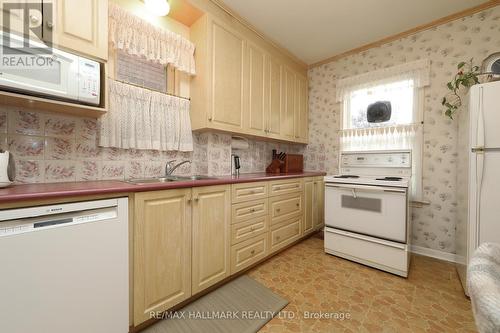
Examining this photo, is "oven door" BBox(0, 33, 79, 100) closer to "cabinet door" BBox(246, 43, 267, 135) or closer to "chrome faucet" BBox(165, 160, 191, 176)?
"chrome faucet" BBox(165, 160, 191, 176)

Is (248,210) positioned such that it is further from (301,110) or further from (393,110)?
(393,110)

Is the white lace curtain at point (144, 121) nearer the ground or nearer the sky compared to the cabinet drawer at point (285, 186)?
nearer the sky

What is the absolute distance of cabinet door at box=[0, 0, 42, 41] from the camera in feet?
3.31

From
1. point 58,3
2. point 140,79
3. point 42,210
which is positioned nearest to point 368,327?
point 42,210

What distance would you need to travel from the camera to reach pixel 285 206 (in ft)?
7.82

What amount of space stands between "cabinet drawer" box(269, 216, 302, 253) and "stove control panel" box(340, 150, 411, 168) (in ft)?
3.44

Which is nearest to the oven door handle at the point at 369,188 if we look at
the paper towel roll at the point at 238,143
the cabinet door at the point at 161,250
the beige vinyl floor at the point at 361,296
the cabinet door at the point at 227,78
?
the beige vinyl floor at the point at 361,296

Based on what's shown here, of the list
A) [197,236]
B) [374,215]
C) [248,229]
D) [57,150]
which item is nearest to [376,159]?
[374,215]

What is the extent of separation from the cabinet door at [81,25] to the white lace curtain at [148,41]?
0.29m

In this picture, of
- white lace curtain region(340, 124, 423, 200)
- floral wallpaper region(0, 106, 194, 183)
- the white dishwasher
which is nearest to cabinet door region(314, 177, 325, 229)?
white lace curtain region(340, 124, 423, 200)

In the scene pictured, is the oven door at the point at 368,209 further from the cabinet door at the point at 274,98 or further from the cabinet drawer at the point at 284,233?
the cabinet door at the point at 274,98

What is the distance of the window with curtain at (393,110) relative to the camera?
242 cm

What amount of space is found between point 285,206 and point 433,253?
176 cm

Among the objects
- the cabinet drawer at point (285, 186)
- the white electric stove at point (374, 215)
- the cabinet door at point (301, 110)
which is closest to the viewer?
the white electric stove at point (374, 215)
